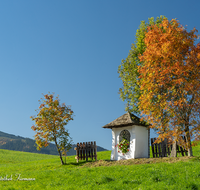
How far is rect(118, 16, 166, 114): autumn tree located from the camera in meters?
24.9

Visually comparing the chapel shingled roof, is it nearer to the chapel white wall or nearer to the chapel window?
the chapel white wall

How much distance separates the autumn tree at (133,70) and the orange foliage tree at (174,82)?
20.0ft

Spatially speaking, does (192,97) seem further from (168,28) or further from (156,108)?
(168,28)

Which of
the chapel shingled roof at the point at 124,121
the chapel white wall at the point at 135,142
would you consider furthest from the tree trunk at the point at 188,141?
the chapel white wall at the point at 135,142

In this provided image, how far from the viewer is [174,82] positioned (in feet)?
56.2

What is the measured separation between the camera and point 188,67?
16.7 m

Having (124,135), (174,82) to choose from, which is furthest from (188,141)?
(124,135)

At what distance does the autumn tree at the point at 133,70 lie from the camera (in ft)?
81.7

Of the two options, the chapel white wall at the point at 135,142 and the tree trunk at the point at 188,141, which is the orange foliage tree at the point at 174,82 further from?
the chapel white wall at the point at 135,142

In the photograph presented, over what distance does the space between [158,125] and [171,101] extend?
108 inches

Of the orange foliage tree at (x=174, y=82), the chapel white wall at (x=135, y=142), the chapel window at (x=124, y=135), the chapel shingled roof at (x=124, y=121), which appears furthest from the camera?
the chapel window at (x=124, y=135)

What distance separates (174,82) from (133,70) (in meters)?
8.91

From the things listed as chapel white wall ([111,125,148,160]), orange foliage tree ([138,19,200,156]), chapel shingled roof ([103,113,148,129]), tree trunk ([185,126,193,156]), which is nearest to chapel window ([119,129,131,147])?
chapel white wall ([111,125,148,160])

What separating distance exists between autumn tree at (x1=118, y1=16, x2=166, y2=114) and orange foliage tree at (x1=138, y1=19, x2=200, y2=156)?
609 cm
